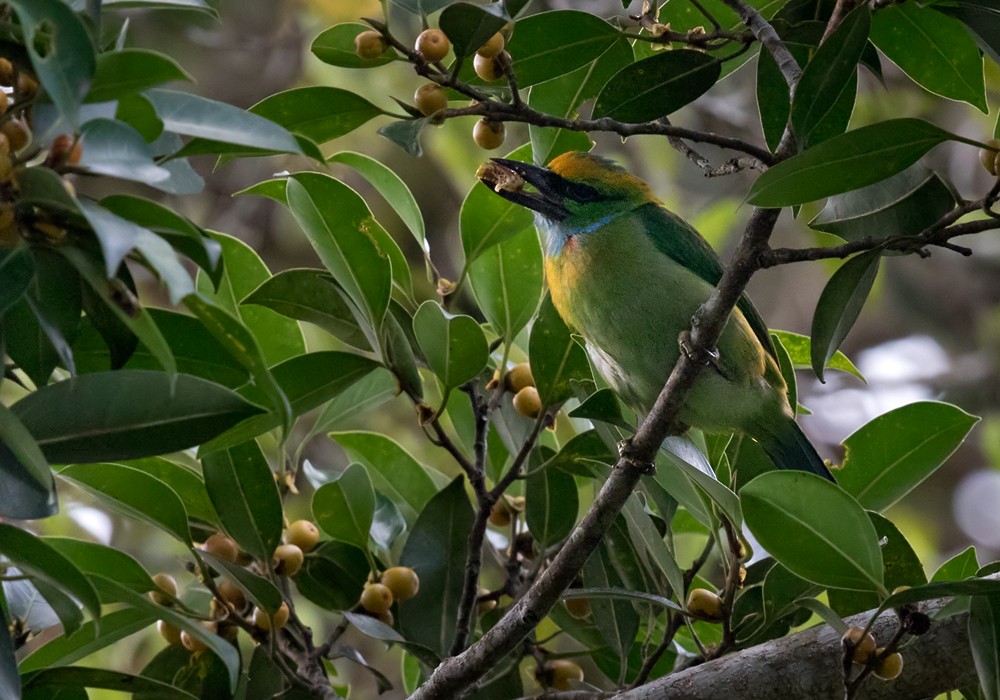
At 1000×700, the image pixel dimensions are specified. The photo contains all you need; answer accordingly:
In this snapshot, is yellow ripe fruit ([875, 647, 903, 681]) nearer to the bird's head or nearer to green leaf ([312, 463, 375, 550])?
green leaf ([312, 463, 375, 550])

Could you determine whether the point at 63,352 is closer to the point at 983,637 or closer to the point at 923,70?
the point at 983,637

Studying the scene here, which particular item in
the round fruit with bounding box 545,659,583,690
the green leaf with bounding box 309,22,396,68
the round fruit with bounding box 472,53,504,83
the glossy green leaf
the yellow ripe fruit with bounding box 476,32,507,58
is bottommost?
the round fruit with bounding box 545,659,583,690

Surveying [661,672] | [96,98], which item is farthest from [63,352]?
[661,672]

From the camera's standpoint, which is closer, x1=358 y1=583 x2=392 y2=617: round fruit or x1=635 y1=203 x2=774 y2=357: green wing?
x1=358 y1=583 x2=392 y2=617: round fruit

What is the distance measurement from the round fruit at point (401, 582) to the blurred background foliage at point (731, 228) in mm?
2843

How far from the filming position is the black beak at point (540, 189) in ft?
7.58

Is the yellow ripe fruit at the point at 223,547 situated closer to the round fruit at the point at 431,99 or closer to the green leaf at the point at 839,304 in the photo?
the round fruit at the point at 431,99

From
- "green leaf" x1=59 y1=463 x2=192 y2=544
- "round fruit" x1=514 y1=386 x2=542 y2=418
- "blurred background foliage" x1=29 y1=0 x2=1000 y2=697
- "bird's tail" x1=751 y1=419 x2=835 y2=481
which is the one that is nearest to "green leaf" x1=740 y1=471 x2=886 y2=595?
"round fruit" x1=514 y1=386 x2=542 y2=418

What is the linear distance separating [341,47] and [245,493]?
2.63 ft

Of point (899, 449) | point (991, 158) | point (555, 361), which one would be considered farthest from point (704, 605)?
point (991, 158)

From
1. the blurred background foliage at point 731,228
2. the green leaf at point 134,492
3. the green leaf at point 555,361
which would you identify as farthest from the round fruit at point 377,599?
the blurred background foliage at point 731,228

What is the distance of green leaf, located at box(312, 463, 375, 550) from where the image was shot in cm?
207

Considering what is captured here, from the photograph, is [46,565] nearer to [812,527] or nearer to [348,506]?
[348,506]

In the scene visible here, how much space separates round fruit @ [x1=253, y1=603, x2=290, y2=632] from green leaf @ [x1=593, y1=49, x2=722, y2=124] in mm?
1038
